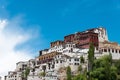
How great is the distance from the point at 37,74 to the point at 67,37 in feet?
62.9

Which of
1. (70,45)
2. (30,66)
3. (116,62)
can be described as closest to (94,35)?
(70,45)

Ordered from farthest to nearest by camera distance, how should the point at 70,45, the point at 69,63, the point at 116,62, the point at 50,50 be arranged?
the point at 50,50, the point at 70,45, the point at 69,63, the point at 116,62

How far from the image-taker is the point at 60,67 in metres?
117

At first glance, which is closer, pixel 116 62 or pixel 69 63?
pixel 116 62

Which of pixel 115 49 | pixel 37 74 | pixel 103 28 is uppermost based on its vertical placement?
pixel 103 28

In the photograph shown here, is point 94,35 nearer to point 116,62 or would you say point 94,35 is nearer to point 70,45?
point 70,45

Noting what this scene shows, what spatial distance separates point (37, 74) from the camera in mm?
120062

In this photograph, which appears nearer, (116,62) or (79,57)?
(116,62)

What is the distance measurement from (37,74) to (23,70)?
43.6ft

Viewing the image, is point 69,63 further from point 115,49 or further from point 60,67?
point 115,49

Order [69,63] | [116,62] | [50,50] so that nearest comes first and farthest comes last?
[116,62]
[69,63]
[50,50]

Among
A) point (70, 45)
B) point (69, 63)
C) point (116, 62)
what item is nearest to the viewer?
point (116, 62)

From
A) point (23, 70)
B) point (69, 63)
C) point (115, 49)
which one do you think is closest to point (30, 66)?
point (23, 70)

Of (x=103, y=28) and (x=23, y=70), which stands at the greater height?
(x=103, y=28)
